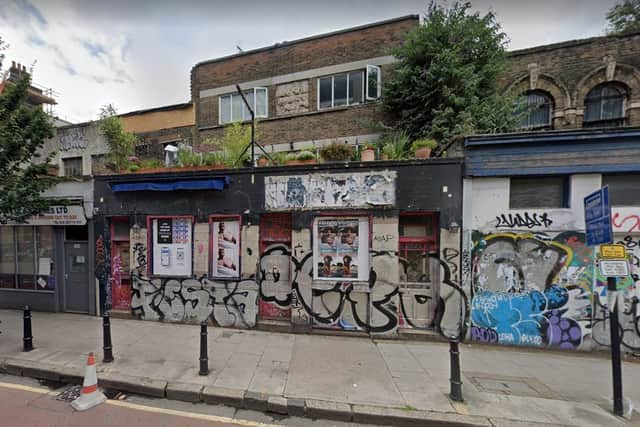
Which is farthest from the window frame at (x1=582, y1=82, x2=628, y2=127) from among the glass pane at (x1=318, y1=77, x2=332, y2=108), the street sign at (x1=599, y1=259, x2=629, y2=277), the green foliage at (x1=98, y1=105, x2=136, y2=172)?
the green foliage at (x1=98, y1=105, x2=136, y2=172)

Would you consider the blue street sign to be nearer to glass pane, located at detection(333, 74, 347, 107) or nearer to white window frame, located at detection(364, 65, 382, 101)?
white window frame, located at detection(364, 65, 382, 101)

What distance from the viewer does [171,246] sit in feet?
23.8

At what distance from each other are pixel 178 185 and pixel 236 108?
8.48m

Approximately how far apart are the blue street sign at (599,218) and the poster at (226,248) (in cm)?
723

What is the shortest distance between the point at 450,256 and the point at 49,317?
11457mm

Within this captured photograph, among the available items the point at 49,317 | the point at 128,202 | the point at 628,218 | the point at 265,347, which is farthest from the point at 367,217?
the point at 49,317

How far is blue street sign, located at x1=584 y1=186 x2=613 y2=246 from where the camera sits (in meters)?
3.79

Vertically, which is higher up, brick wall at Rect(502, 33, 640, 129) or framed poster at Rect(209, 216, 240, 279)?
brick wall at Rect(502, 33, 640, 129)

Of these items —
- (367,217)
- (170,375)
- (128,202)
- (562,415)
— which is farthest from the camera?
(128,202)

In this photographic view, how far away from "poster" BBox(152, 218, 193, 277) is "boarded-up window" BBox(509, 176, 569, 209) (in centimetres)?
847

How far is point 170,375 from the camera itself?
450cm

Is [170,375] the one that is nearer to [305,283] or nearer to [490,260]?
[305,283]

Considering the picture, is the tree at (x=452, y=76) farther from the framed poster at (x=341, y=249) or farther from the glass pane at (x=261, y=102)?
the glass pane at (x=261, y=102)

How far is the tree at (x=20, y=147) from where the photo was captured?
5.97 meters
